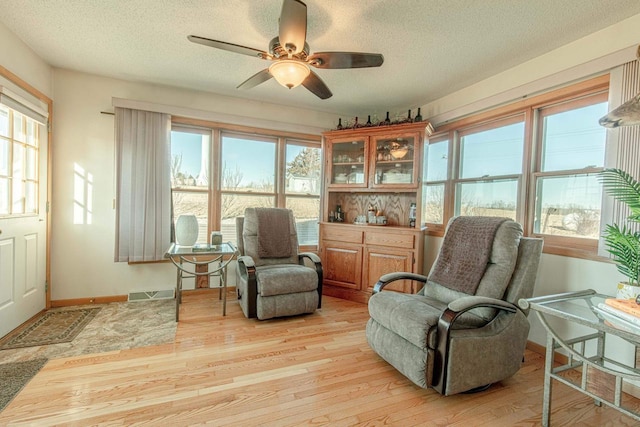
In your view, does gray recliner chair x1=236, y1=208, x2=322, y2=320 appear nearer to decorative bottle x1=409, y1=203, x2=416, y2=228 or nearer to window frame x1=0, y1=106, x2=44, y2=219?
decorative bottle x1=409, y1=203, x2=416, y2=228

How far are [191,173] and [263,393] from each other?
2727 mm

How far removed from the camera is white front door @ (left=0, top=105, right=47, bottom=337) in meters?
2.36

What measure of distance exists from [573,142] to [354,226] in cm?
217

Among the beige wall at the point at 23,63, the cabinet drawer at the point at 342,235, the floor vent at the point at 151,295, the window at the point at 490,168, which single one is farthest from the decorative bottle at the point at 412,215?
the beige wall at the point at 23,63

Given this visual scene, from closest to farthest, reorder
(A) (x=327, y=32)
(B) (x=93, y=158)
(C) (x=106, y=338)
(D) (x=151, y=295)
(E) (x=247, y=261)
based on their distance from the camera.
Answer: (A) (x=327, y=32), (C) (x=106, y=338), (E) (x=247, y=261), (B) (x=93, y=158), (D) (x=151, y=295)

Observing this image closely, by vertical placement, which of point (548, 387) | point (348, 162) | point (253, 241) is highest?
point (348, 162)

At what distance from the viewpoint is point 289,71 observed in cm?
188

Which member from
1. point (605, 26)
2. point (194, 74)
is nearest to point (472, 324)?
point (605, 26)

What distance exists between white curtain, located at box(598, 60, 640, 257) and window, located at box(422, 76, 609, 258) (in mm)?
129

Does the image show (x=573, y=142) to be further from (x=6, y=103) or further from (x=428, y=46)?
(x=6, y=103)

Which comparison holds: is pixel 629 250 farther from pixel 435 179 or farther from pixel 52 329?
pixel 52 329

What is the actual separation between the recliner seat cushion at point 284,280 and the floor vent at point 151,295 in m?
1.29

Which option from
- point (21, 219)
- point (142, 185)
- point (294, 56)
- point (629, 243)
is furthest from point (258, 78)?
point (629, 243)

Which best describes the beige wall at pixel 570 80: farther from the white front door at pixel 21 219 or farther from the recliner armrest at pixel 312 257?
the white front door at pixel 21 219
